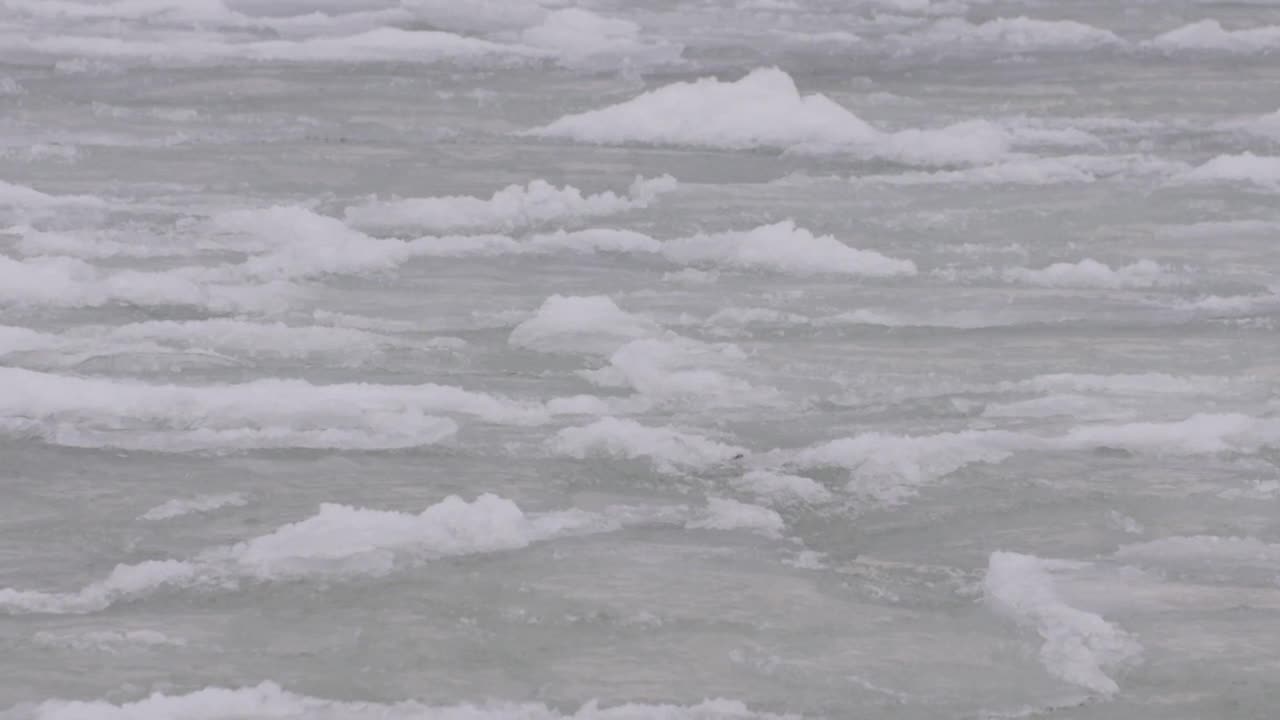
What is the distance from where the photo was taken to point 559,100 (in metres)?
11.7

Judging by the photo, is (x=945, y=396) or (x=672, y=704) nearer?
(x=672, y=704)

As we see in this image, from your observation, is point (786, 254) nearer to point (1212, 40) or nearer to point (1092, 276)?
point (1092, 276)

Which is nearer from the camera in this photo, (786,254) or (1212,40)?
(786,254)

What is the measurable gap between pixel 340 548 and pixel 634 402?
148 cm

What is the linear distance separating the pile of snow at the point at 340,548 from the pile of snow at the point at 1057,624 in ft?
3.12

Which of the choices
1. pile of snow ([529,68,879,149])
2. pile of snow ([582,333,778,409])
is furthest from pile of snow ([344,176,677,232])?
pile of snow ([582,333,778,409])

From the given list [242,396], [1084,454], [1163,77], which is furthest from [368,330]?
[1163,77]

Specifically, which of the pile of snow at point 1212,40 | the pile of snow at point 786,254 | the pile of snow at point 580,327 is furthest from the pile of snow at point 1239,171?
the pile of snow at point 1212,40

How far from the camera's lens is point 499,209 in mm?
8875

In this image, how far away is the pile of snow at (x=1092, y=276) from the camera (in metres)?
7.77

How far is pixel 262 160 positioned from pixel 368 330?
3216mm

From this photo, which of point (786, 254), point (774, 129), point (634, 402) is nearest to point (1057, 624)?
point (634, 402)

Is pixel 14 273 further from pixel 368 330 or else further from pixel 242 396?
pixel 242 396

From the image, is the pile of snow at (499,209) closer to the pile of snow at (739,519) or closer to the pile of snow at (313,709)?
the pile of snow at (739,519)
